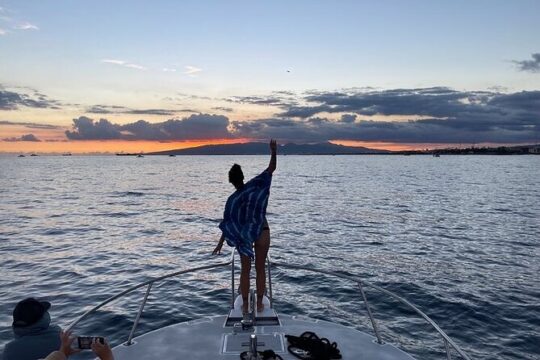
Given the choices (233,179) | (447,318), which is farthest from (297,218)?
(233,179)

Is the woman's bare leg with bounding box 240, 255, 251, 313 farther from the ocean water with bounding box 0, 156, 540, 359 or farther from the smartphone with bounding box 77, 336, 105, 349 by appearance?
the ocean water with bounding box 0, 156, 540, 359

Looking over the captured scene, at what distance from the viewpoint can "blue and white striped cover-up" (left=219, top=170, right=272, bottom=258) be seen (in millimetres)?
6082

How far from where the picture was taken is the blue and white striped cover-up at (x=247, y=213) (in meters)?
6.08

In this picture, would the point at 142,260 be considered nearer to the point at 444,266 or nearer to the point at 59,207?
the point at 444,266

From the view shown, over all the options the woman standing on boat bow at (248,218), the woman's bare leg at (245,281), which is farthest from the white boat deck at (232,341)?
the woman standing on boat bow at (248,218)

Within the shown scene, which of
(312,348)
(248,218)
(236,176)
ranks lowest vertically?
(312,348)

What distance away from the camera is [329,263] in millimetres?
19312

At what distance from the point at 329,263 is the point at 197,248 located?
7220mm

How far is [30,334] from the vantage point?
4219 mm

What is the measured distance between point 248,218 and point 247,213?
0.07 metres

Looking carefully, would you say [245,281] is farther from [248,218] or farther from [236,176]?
[236,176]

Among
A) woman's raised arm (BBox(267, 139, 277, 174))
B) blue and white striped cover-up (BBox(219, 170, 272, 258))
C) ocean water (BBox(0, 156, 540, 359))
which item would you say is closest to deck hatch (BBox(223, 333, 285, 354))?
blue and white striped cover-up (BBox(219, 170, 272, 258))

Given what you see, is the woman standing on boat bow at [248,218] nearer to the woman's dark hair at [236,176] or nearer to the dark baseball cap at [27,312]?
the woman's dark hair at [236,176]

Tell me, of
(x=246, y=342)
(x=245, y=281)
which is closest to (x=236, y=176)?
(x=245, y=281)
